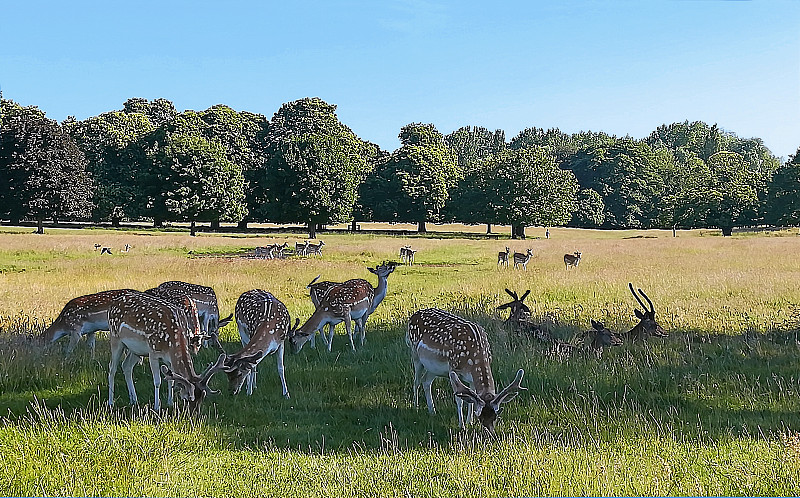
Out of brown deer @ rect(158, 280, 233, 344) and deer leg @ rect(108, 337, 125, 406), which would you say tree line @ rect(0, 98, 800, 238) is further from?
deer leg @ rect(108, 337, 125, 406)

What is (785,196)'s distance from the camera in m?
45.8

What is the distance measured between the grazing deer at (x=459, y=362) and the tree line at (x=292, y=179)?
35900 millimetres

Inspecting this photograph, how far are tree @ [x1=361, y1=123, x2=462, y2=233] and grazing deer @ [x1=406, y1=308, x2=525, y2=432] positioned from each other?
43898 mm

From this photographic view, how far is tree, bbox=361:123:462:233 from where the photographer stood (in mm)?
50031

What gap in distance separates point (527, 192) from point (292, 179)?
54.6 feet

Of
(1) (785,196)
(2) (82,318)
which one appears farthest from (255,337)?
(1) (785,196)

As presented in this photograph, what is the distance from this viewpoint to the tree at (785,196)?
148ft

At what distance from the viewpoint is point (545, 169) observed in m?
47.7

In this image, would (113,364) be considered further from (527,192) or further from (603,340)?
(527,192)

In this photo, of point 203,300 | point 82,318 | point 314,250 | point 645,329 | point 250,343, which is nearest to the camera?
point 250,343

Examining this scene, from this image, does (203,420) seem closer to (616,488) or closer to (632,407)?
(616,488)

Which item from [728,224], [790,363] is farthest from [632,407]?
[728,224]

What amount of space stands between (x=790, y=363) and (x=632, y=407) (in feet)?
8.51

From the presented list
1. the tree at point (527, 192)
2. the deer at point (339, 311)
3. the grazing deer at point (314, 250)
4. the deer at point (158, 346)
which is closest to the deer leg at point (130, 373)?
the deer at point (158, 346)
